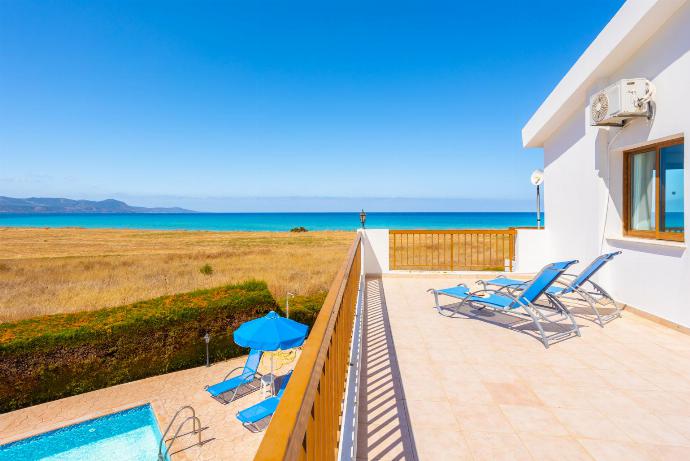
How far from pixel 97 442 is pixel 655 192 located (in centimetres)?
981

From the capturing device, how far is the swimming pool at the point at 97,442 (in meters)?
6.18

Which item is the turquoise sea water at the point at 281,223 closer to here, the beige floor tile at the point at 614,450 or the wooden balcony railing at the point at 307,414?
the beige floor tile at the point at 614,450

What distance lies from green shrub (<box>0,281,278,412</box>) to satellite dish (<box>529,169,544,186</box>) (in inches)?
293

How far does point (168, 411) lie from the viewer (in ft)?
22.7

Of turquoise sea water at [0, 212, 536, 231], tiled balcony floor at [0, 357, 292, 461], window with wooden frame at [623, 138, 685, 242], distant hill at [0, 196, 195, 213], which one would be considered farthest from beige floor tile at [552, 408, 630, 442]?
distant hill at [0, 196, 195, 213]

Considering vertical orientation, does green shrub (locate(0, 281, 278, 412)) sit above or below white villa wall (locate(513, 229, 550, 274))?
below

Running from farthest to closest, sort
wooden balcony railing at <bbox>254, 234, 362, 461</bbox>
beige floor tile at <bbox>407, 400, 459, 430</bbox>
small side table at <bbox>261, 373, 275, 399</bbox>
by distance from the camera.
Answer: small side table at <bbox>261, 373, 275, 399</bbox> < beige floor tile at <bbox>407, 400, 459, 430</bbox> < wooden balcony railing at <bbox>254, 234, 362, 461</bbox>

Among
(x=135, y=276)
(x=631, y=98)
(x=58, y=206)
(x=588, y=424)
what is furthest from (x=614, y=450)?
(x=58, y=206)

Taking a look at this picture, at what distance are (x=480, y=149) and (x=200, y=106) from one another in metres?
29.6

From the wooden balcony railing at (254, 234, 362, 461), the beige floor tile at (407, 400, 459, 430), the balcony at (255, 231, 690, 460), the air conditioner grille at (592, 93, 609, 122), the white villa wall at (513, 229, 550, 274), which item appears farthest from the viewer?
the white villa wall at (513, 229, 550, 274)

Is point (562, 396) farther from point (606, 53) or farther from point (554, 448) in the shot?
point (606, 53)

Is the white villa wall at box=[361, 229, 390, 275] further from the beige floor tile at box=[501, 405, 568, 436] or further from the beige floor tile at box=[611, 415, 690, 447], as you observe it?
the beige floor tile at box=[611, 415, 690, 447]

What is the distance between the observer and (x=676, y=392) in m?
2.94

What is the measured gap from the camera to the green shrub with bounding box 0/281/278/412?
7156 millimetres
